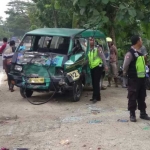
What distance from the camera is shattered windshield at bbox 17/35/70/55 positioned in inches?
375

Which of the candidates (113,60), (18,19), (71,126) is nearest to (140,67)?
(71,126)

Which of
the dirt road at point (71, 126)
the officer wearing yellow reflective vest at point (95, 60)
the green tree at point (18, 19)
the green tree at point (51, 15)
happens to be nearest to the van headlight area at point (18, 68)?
the dirt road at point (71, 126)

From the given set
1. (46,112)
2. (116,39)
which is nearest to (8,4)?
(116,39)

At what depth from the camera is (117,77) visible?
472 inches

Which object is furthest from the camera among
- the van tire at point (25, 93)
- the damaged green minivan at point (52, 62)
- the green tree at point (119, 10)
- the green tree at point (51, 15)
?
the green tree at point (51, 15)

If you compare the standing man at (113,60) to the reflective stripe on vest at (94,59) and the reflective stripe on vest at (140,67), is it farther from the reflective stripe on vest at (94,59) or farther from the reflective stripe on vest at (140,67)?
the reflective stripe on vest at (140,67)

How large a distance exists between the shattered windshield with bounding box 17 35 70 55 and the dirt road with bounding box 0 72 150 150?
1401 mm

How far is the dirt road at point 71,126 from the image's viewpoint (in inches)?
221

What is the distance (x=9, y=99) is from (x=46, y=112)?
2.05 metres

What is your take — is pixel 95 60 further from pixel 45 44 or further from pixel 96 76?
pixel 45 44

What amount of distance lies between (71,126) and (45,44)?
3837 millimetres

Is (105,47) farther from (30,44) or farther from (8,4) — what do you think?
(8,4)

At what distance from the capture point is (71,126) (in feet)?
21.9

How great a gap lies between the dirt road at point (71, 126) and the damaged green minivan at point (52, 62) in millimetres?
502
